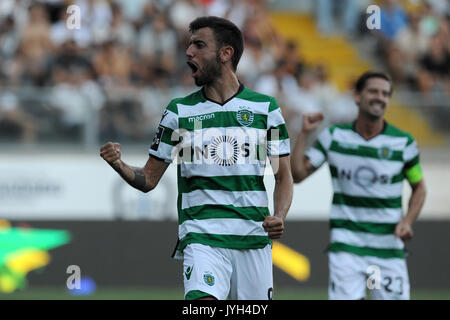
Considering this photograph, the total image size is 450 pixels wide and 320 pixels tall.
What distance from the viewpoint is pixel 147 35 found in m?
16.4

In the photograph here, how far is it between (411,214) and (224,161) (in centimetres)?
266

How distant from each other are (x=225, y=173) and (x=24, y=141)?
7809mm

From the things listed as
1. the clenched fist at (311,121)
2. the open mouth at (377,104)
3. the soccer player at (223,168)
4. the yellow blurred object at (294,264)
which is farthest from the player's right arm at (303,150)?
the yellow blurred object at (294,264)

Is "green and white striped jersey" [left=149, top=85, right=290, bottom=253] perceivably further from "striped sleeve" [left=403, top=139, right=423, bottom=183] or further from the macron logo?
"striped sleeve" [left=403, top=139, right=423, bottom=183]

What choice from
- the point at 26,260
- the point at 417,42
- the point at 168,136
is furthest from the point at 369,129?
the point at 417,42

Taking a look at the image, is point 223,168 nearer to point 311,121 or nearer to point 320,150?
point 311,121

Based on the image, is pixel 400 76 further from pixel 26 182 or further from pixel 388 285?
pixel 388 285

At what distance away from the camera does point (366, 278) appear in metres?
8.81

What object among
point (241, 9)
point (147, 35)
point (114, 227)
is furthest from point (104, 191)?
point (241, 9)

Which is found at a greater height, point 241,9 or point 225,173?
point 241,9

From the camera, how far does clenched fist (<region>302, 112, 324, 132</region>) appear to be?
27.7 feet

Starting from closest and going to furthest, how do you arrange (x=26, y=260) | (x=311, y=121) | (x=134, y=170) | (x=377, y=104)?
(x=134, y=170)
(x=311, y=121)
(x=377, y=104)
(x=26, y=260)

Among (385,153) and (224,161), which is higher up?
(385,153)

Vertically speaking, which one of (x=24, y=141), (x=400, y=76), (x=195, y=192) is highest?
(x=400, y=76)
